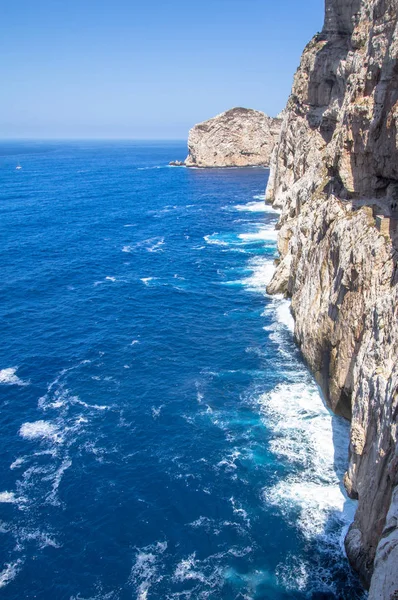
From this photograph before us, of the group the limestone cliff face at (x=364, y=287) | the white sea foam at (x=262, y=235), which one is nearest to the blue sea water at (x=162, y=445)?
the limestone cliff face at (x=364, y=287)

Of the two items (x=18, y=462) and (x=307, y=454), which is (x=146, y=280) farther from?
(x=307, y=454)

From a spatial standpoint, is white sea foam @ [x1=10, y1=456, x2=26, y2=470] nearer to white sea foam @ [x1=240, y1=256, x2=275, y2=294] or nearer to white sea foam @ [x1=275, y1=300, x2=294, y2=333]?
white sea foam @ [x1=275, y1=300, x2=294, y2=333]

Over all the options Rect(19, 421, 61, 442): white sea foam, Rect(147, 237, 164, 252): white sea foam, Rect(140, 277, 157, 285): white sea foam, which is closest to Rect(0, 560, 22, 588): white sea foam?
Rect(19, 421, 61, 442): white sea foam

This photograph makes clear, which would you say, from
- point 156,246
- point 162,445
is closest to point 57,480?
point 162,445

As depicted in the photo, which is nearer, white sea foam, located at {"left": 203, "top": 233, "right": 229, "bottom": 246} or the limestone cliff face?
the limestone cliff face

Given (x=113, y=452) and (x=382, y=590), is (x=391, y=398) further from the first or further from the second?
(x=113, y=452)

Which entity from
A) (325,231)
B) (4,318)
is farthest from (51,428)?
(325,231)
